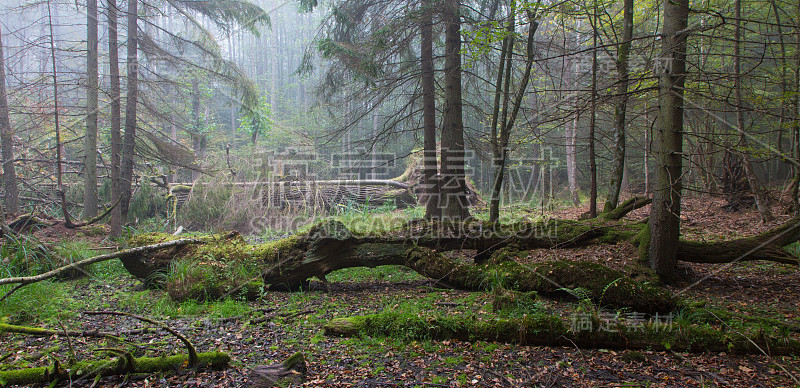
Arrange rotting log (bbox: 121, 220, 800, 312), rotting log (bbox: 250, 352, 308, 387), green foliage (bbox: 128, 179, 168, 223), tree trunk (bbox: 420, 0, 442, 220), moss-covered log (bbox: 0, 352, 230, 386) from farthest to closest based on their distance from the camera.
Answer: green foliage (bbox: 128, 179, 168, 223) → tree trunk (bbox: 420, 0, 442, 220) → rotting log (bbox: 121, 220, 800, 312) → rotting log (bbox: 250, 352, 308, 387) → moss-covered log (bbox: 0, 352, 230, 386)

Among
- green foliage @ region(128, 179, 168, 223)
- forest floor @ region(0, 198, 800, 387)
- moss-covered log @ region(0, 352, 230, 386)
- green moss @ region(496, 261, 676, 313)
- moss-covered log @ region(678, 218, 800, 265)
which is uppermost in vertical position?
green foliage @ region(128, 179, 168, 223)

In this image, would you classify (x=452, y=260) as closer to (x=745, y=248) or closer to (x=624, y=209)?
(x=624, y=209)

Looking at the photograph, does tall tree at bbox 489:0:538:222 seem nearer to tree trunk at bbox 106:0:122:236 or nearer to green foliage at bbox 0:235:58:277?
green foliage at bbox 0:235:58:277

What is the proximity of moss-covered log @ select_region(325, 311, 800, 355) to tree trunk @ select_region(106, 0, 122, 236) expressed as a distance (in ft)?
26.6

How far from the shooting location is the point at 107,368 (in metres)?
2.79

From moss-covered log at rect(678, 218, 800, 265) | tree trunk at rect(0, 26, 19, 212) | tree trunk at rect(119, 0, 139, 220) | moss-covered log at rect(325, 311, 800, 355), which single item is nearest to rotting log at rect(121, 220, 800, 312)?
moss-covered log at rect(678, 218, 800, 265)

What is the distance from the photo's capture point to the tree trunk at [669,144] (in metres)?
4.27

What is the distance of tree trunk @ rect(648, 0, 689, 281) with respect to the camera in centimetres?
427

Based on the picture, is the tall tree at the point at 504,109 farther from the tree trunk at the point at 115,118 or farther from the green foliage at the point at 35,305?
the tree trunk at the point at 115,118

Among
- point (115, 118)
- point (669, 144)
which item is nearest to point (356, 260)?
point (669, 144)

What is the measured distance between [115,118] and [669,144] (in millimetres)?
10592

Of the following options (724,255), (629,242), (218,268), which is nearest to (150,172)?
(218,268)

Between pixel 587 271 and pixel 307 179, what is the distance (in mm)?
8995

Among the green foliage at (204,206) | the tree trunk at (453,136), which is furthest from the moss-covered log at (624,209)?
the green foliage at (204,206)
